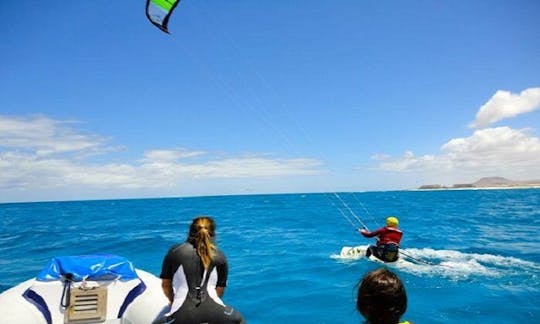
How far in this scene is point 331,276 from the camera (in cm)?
1123

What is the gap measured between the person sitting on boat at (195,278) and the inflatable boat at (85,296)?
1.08 m

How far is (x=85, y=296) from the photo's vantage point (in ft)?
15.5

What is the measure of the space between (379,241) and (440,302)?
10.2 feet

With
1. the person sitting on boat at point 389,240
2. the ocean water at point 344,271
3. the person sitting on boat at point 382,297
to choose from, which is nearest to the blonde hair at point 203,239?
the ocean water at point 344,271

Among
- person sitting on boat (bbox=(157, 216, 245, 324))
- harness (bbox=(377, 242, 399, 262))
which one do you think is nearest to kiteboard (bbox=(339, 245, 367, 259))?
harness (bbox=(377, 242, 399, 262))

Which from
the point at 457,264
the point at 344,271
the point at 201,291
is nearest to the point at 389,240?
the point at 344,271

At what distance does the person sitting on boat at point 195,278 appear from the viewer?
351 cm

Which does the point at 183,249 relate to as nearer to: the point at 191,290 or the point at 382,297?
the point at 191,290

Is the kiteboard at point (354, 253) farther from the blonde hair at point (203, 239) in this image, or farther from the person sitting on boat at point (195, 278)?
the blonde hair at point (203, 239)

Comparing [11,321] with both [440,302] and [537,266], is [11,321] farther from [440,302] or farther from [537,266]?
[537,266]

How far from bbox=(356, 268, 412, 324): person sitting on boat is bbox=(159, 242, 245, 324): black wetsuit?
79.3 inches

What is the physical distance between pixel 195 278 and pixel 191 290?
0.42 ft

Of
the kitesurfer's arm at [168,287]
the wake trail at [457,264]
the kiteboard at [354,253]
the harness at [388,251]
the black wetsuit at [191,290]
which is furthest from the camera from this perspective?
the kiteboard at [354,253]

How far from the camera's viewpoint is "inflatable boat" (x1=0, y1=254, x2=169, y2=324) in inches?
177
